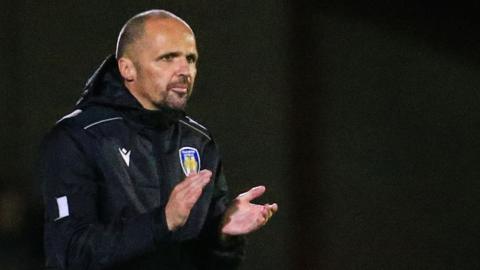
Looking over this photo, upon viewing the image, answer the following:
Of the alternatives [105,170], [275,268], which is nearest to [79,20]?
[275,268]

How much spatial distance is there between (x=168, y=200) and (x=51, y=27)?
2.07m

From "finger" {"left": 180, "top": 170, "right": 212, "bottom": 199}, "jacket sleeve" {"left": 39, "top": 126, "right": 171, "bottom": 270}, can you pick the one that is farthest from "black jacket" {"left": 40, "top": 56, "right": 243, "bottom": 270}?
"finger" {"left": 180, "top": 170, "right": 212, "bottom": 199}

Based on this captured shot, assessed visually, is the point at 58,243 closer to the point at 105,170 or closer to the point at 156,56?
the point at 105,170

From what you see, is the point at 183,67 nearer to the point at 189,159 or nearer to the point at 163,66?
the point at 163,66

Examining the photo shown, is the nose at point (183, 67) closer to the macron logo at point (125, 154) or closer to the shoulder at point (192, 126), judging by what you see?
the shoulder at point (192, 126)

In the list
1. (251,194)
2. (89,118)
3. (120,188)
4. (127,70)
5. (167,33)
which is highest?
(167,33)

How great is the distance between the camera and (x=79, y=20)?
4.95 meters

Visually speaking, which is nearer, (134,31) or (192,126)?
(134,31)

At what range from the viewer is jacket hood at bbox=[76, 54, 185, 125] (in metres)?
3.33

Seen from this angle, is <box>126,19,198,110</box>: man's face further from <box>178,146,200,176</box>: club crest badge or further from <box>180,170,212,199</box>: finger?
<box>180,170,212,199</box>: finger

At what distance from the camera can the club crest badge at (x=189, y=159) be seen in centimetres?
340

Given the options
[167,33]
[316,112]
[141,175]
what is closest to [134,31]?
[167,33]

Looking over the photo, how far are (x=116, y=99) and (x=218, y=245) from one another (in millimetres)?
576

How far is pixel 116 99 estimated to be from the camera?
3.35m
